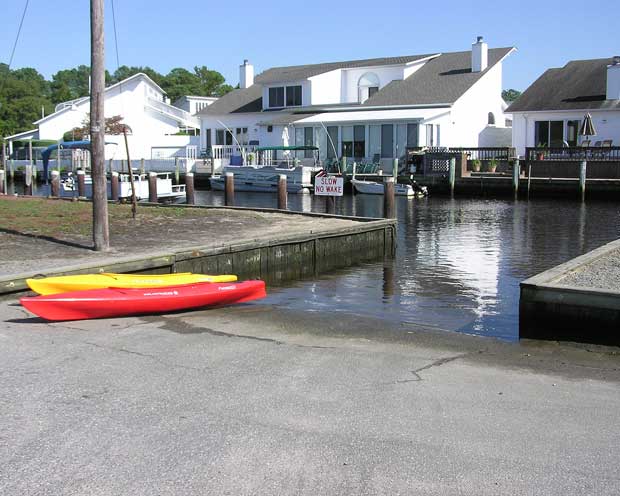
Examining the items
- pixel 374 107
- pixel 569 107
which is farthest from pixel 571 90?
pixel 374 107

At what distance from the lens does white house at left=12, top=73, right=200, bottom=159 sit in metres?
69.0

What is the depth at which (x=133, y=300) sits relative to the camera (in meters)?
10.2


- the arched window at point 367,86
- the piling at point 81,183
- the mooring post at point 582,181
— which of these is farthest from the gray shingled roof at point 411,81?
the piling at point 81,183

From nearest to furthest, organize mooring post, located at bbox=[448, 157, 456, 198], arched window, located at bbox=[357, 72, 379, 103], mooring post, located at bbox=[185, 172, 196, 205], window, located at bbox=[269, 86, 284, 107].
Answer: mooring post, located at bbox=[185, 172, 196, 205] < mooring post, located at bbox=[448, 157, 456, 198] < arched window, located at bbox=[357, 72, 379, 103] < window, located at bbox=[269, 86, 284, 107]

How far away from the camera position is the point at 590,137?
1763 inches

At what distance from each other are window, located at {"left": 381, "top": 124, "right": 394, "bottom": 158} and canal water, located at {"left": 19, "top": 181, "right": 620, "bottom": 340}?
1324cm

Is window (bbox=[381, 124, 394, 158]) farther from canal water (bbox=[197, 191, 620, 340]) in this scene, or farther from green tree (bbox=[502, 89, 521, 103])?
green tree (bbox=[502, 89, 521, 103])

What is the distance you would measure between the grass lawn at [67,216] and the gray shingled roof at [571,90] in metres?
30.0

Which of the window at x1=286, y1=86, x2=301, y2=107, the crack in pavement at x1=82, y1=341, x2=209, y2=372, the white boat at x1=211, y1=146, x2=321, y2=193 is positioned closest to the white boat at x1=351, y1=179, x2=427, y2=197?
the white boat at x1=211, y1=146, x2=321, y2=193

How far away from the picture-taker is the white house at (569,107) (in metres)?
44.2

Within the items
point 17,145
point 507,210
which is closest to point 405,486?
point 507,210

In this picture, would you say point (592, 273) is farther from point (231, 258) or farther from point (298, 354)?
point (231, 258)

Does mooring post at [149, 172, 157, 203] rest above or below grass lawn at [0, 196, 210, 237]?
above

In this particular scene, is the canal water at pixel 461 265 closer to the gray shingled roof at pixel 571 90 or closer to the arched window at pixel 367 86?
the gray shingled roof at pixel 571 90
